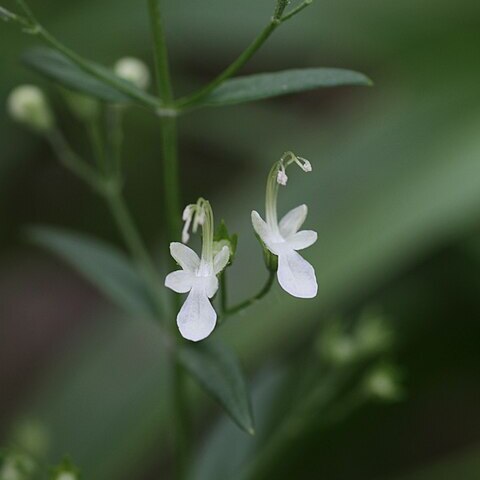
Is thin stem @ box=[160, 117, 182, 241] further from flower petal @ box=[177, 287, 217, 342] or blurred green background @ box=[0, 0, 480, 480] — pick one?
blurred green background @ box=[0, 0, 480, 480]

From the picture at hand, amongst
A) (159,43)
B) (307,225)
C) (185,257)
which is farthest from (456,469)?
(159,43)

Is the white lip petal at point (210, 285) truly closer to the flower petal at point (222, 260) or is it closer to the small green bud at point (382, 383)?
the flower petal at point (222, 260)

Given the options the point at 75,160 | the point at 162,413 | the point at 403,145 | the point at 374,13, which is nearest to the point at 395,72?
the point at 374,13

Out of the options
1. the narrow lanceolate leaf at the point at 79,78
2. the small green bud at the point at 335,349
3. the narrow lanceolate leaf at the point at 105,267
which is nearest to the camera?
the narrow lanceolate leaf at the point at 79,78

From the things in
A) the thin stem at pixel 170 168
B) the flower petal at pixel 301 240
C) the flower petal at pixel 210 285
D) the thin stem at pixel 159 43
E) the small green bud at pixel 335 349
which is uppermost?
the thin stem at pixel 159 43

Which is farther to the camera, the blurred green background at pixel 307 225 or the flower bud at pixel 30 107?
the blurred green background at pixel 307 225

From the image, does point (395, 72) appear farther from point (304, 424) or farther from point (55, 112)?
point (304, 424)

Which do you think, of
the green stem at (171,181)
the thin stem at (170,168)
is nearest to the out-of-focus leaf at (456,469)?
the green stem at (171,181)

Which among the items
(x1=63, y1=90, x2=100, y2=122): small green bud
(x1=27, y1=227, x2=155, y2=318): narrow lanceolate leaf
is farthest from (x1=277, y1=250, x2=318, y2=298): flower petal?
(x1=63, y1=90, x2=100, y2=122): small green bud

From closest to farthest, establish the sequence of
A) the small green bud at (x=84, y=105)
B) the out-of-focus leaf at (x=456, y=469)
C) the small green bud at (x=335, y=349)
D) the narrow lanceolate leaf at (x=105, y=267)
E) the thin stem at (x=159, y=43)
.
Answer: the thin stem at (x=159, y=43), the narrow lanceolate leaf at (x=105, y=267), the small green bud at (x=84, y=105), the small green bud at (x=335, y=349), the out-of-focus leaf at (x=456, y=469)
